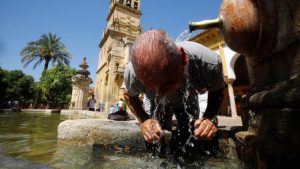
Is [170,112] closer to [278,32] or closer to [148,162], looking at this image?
[148,162]

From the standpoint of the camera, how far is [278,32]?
0.99 meters

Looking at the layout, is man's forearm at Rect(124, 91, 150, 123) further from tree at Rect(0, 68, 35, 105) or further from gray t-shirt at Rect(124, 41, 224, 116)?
tree at Rect(0, 68, 35, 105)

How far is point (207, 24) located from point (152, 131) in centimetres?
94

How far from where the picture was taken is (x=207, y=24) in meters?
1.37

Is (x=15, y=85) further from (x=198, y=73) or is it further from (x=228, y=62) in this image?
(x=198, y=73)

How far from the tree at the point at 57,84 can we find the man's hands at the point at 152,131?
114ft

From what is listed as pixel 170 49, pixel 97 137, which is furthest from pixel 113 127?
pixel 170 49

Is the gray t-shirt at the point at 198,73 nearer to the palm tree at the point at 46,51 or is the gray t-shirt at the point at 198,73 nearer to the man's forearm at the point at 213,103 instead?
the man's forearm at the point at 213,103

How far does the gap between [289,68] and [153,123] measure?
108 cm

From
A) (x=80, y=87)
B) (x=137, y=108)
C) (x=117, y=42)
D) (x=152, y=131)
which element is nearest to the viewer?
(x=152, y=131)

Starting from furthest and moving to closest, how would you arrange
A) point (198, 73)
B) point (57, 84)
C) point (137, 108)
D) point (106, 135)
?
point (57, 84) < point (106, 135) < point (137, 108) < point (198, 73)

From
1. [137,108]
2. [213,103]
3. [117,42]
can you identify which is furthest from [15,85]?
[213,103]

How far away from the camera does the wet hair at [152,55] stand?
4.10 ft

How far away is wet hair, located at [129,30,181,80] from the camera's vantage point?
1249 millimetres
